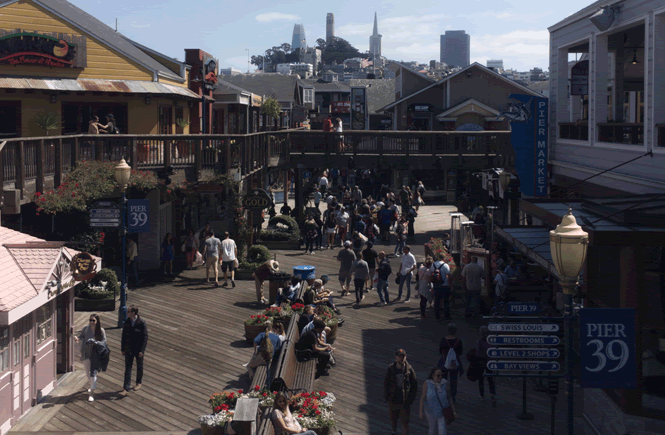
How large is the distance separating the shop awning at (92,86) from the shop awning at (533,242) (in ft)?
48.5

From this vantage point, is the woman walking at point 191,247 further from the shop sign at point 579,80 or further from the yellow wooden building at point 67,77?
the shop sign at point 579,80

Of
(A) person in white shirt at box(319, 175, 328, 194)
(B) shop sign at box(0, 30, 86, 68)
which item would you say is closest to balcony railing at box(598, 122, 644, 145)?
(B) shop sign at box(0, 30, 86, 68)

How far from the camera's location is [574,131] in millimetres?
21891

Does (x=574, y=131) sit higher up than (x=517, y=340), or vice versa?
(x=574, y=131)

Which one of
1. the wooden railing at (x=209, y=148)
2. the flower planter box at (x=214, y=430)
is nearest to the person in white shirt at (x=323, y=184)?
the wooden railing at (x=209, y=148)

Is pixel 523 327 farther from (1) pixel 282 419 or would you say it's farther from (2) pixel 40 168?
(2) pixel 40 168

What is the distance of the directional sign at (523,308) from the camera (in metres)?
12.3

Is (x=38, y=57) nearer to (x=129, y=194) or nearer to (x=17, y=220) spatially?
(x=129, y=194)

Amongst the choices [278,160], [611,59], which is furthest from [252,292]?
[611,59]

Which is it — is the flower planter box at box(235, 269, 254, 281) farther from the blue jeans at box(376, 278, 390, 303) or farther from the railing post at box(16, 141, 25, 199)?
the railing post at box(16, 141, 25, 199)

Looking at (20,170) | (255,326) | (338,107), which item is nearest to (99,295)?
(20,170)

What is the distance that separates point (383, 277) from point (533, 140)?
608 cm

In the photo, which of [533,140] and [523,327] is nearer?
[523,327]

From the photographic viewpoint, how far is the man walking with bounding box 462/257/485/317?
60.4ft
